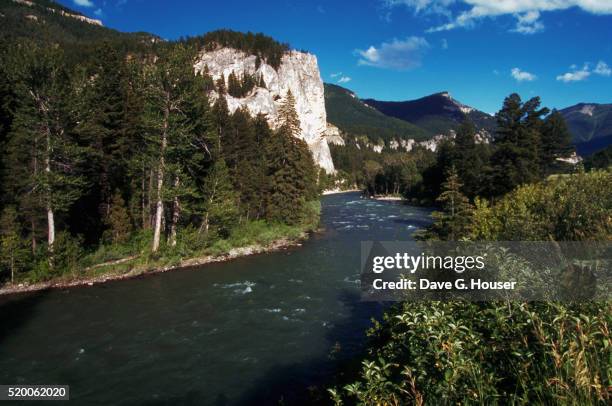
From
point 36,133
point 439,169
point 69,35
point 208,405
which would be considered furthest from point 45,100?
point 69,35

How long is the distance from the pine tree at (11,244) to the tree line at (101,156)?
0.19 ft

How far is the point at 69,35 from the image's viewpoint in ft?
529

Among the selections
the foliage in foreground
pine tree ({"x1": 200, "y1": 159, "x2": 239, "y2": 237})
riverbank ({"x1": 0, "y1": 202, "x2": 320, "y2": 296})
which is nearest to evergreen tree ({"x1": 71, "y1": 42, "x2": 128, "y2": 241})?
riverbank ({"x1": 0, "y1": 202, "x2": 320, "y2": 296})

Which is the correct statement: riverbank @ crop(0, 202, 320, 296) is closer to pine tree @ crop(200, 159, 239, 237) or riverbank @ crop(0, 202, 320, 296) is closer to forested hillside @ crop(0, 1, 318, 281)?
forested hillside @ crop(0, 1, 318, 281)

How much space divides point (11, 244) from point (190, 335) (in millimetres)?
12498

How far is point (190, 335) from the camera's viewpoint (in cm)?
1465

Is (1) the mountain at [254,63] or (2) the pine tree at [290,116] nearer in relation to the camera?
(2) the pine tree at [290,116]

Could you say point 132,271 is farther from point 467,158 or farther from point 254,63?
point 254,63

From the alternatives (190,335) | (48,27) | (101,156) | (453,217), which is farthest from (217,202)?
(48,27)

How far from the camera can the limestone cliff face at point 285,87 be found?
376ft

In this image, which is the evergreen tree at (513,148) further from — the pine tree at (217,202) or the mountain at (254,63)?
the mountain at (254,63)

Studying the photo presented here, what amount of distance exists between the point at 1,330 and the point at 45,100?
1342 cm

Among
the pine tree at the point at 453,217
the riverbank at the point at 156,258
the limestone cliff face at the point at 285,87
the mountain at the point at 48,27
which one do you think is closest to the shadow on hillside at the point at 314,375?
the pine tree at the point at 453,217

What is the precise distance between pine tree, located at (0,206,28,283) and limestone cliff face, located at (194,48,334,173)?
86.0 m
